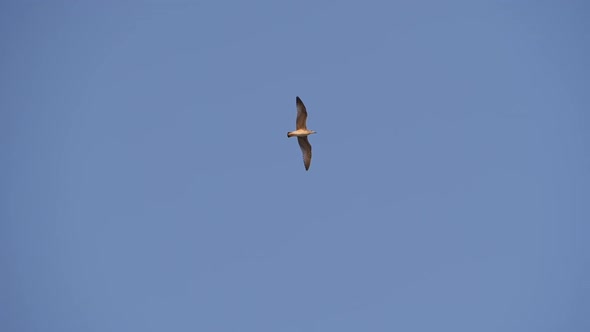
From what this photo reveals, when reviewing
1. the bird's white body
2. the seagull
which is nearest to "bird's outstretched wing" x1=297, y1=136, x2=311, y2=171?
the seagull

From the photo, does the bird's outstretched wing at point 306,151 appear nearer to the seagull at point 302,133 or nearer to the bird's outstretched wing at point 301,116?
the seagull at point 302,133

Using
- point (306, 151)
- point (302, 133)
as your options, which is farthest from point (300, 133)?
point (306, 151)

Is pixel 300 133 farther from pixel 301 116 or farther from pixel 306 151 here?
pixel 306 151

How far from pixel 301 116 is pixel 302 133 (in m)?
1.06

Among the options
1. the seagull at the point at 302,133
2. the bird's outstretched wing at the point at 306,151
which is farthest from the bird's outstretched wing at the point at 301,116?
the bird's outstretched wing at the point at 306,151

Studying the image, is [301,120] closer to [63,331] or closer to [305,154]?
[305,154]

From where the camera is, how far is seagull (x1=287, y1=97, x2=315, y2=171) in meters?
37.2

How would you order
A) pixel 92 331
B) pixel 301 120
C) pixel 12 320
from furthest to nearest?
Answer: 1. pixel 12 320
2. pixel 92 331
3. pixel 301 120

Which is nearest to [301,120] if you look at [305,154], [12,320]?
[305,154]

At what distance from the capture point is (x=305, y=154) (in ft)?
130

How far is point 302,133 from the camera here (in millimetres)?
37844

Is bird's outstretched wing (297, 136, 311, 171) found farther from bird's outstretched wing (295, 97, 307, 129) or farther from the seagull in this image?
bird's outstretched wing (295, 97, 307, 129)

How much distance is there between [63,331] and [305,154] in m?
84.7

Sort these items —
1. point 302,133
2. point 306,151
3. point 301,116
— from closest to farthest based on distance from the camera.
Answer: point 301,116 < point 302,133 < point 306,151
